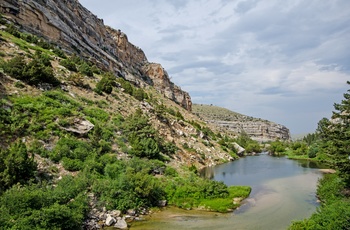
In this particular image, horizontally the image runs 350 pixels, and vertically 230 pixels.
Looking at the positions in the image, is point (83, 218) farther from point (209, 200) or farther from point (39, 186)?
point (209, 200)

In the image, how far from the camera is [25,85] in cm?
3262

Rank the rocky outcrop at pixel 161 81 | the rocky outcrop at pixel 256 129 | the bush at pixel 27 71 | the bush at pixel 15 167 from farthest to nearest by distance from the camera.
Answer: the rocky outcrop at pixel 256 129
the rocky outcrop at pixel 161 81
the bush at pixel 27 71
the bush at pixel 15 167

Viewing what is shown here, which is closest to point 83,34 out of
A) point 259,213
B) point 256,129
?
point 259,213

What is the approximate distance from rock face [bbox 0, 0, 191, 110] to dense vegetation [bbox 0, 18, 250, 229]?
530 inches

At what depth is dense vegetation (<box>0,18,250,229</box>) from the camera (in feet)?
55.9

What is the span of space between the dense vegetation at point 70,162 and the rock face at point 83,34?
13.5 m

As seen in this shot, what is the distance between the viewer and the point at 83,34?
230 feet

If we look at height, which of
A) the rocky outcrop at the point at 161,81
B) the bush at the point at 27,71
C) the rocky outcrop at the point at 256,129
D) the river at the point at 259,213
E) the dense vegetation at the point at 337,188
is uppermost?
the rocky outcrop at the point at 161,81

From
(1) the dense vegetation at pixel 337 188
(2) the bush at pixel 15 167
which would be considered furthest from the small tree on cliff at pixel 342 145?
(2) the bush at pixel 15 167

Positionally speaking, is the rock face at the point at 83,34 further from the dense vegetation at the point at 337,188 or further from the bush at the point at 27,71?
the dense vegetation at the point at 337,188

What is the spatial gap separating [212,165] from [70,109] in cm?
2884

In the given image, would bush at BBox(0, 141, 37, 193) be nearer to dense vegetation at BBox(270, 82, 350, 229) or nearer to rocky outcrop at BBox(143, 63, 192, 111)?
dense vegetation at BBox(270, 82, 350, 229)

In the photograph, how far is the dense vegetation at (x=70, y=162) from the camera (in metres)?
17.0

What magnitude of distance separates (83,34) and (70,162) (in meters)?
53.7
